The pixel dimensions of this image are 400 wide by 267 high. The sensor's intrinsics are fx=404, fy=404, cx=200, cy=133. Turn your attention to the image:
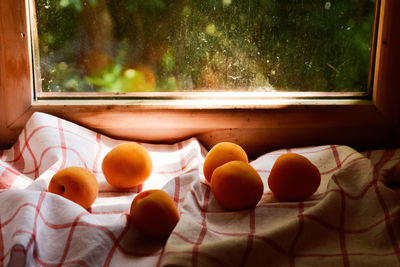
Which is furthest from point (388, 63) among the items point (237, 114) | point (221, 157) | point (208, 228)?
point (208, 228)

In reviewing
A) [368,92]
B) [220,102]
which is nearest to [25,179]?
[220,102]

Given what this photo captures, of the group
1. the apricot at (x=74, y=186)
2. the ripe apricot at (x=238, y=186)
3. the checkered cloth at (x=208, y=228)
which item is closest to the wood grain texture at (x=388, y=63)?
the checkered cloth at (x=208, y=228)

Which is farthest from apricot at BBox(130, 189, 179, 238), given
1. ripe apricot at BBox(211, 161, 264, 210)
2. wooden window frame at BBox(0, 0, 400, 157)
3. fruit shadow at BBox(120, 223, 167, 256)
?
wooden window frame at BBox(0, 0, 400, 157)

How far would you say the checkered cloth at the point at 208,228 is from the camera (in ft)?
1.97

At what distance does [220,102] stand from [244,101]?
0.21 feet

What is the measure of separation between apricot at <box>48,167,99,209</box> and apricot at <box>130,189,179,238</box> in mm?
Answer: 124

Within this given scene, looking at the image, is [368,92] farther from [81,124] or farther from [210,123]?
[81,124]

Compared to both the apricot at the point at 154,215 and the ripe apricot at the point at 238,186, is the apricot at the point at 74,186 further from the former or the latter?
the ripe apricot at the point at 238,186

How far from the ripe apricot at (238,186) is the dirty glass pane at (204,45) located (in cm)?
39

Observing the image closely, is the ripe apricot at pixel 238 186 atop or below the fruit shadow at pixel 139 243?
atop

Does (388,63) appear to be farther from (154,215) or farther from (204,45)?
(154,215)

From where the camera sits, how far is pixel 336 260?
614 mm

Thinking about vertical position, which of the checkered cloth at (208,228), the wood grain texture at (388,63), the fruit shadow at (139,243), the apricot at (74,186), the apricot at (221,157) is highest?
the wood grain texture at (388,63)

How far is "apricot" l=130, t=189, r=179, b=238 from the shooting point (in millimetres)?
666
